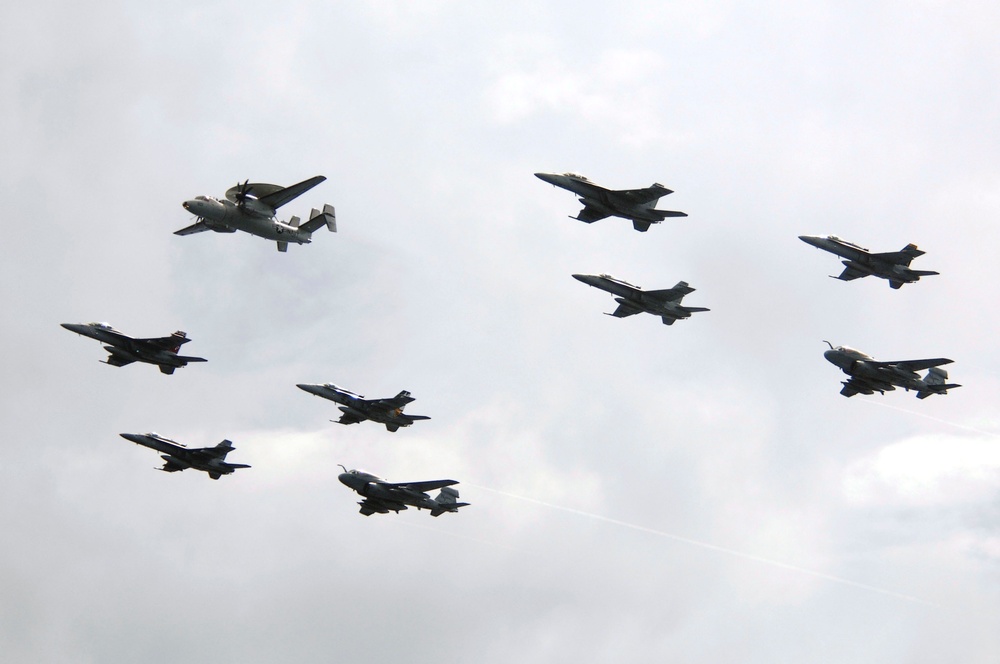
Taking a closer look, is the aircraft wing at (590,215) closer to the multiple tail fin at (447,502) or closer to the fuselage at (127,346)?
the multiple tail fin at (447,502)

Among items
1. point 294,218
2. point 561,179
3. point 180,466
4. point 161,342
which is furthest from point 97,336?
point 561,179

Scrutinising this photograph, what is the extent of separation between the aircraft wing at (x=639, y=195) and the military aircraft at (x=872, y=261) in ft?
53.9

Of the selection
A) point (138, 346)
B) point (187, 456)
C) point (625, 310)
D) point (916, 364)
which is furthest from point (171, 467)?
point (916, 364)

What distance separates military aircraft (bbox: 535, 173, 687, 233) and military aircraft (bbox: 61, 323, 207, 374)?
3703cm

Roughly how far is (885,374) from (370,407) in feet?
159

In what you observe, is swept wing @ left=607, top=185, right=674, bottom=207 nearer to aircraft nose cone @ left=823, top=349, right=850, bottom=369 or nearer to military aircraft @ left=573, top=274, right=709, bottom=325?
military aircraft @ left=573, top=274, right=709, bottom=325

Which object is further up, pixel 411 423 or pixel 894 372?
pixel 894 372

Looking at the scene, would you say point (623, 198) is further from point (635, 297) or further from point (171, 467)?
point (171, 467)

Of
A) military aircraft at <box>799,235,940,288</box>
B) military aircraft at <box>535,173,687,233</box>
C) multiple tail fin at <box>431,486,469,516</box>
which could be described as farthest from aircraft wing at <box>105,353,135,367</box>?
military aircraft at <box>799,235,940,288</box>

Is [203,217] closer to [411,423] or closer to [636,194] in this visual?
[411,423]

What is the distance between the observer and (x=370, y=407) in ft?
381

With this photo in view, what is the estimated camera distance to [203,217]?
104 metres

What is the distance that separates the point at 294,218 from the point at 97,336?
22018 mm

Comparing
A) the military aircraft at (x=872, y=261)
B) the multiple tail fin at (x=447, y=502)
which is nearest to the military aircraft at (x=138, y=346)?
the multiple tail fin at (x=447, y=502)
